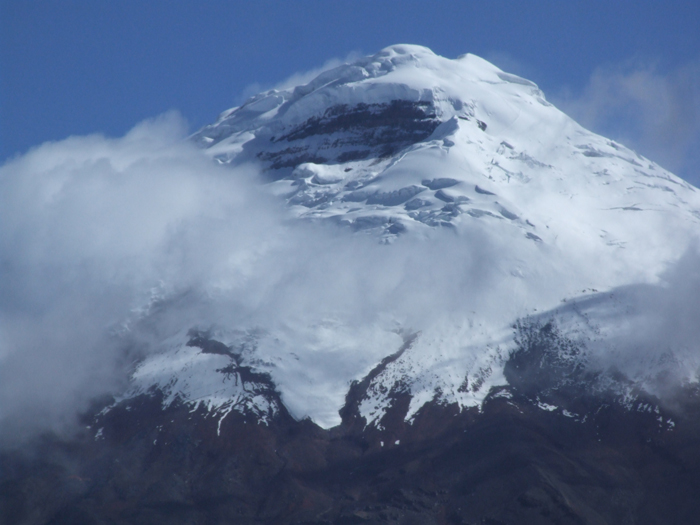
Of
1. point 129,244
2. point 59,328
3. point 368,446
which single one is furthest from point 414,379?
point 129,244

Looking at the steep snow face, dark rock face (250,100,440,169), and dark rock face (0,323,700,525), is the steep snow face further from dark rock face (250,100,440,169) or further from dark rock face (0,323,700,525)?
dark rock face (0,323,700,525)

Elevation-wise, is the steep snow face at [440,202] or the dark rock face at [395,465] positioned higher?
the steep snow face at [440,202]

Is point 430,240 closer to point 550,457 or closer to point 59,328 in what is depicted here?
point 550,457

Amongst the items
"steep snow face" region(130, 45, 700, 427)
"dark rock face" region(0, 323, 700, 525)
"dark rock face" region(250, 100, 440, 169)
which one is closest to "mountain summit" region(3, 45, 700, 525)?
"dark rock face" region(0, 323, 700, 525)

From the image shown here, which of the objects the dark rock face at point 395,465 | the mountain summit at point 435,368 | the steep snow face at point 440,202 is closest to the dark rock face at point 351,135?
the steep snow face at point 440,202

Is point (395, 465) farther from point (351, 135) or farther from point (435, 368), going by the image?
point (351, 135)

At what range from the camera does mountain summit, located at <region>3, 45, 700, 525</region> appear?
8550 centimetres

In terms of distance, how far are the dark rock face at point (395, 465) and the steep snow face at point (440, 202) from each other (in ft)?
10.6

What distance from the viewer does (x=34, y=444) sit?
92.8m

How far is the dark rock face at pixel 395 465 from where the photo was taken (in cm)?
8306

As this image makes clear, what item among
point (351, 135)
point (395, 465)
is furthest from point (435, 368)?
point (351, 135)

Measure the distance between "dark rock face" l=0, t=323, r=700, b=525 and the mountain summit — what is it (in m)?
0.22

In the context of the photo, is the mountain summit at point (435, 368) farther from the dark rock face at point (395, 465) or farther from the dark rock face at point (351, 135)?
the dark rock face at point (351, 135)

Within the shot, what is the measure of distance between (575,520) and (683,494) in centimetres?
1310
